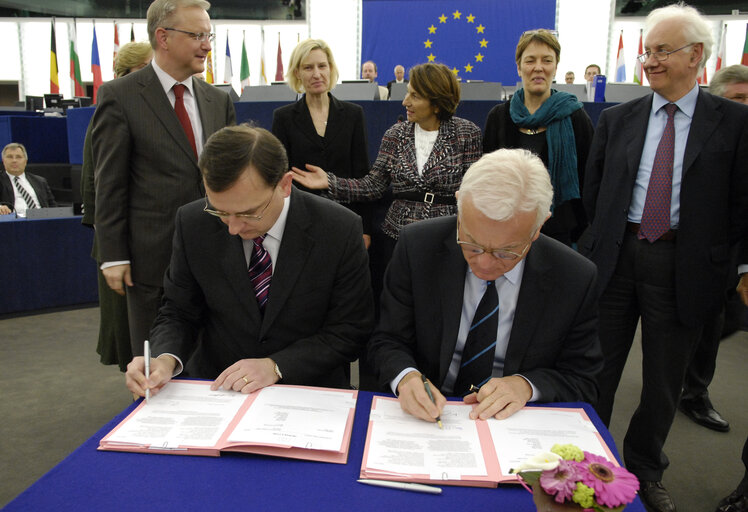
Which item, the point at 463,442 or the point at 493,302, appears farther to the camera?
the point at 493,302

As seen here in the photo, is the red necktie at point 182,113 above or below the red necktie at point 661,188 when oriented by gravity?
above

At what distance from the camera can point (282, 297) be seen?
1574 millimetres

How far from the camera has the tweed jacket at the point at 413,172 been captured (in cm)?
248

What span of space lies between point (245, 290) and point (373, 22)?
436 inches

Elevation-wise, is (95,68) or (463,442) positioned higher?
(95,68)

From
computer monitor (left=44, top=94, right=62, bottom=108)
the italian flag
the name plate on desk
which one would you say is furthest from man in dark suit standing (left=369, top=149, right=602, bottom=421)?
A: the italian flag

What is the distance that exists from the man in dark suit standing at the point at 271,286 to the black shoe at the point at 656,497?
1338 millimetres

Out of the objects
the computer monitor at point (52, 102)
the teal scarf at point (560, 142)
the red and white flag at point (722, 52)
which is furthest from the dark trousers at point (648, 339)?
the red and white flag at point (722, 52)

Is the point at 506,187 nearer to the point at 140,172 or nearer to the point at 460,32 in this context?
the point at 140,172

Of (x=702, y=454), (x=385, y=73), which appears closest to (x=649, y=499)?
(x=702, y=454)

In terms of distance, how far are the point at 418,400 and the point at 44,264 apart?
167 inches

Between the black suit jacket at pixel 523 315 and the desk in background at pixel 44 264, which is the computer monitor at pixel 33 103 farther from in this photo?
the black suit jacket at pixel 523 315

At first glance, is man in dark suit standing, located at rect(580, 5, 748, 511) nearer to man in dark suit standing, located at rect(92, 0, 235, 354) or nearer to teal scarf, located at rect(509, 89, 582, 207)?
teal scarf, located at rect(509, 89, 582, 207)

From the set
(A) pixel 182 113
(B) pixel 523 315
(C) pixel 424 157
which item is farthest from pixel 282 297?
(C) pixel 424 157
